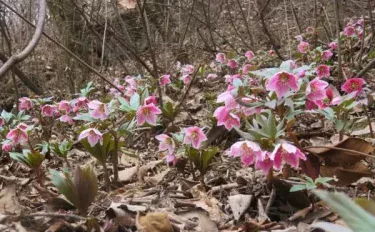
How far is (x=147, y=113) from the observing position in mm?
1953

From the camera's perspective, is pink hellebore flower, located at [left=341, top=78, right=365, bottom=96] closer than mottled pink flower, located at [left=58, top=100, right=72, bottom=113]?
Yes

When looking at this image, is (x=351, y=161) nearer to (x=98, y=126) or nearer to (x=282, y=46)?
(x=98, y=126)

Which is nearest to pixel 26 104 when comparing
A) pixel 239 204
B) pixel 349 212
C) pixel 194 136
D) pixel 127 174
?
pixel 127 174

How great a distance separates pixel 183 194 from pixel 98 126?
1.67 feet

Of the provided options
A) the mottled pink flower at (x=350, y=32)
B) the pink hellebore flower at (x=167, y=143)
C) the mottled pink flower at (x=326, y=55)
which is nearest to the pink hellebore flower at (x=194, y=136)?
the pink hellebore flower at (x=167, y=143)

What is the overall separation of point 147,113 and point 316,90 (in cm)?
74

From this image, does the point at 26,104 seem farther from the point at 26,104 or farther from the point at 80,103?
the point at 80,103

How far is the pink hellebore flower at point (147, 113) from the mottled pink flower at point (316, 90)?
688mm

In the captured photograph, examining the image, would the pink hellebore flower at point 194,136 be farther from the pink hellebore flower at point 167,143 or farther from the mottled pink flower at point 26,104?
the mottled pink flower at point 26,104

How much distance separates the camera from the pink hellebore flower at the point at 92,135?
6.11 feet

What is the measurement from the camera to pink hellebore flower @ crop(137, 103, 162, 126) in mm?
1936

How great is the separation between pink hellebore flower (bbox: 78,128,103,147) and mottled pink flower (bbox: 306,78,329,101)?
0.84 m

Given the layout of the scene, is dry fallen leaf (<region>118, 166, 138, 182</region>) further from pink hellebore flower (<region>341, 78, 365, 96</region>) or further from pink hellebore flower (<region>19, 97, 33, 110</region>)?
pink hellebore flower (<region>19, 97, 33, 110</region>)

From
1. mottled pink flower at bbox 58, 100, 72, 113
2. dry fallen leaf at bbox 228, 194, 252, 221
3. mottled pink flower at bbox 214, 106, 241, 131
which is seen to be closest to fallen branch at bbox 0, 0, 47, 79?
mottled pink flower at bbox 214, 106, 241, 131
